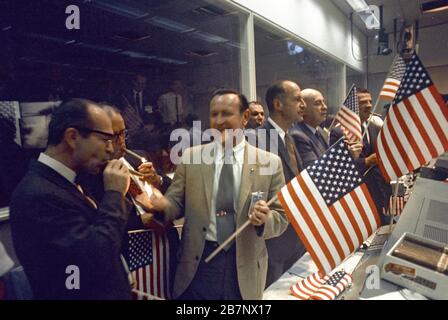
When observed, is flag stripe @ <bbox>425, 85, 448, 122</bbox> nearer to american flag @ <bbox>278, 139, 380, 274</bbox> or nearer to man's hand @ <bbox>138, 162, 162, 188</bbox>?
american flag @ <bbox>278, 139, 380, 274</bbox>

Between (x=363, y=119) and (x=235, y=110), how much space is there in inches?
87.3

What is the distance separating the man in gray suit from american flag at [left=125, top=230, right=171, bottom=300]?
7cm

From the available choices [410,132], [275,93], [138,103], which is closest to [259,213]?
[138,103]

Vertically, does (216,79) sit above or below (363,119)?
above

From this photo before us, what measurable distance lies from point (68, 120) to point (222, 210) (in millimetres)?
672

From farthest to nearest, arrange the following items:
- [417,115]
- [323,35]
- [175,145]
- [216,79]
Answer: [323,35] → [216,79] → [175,145] → [417,115]

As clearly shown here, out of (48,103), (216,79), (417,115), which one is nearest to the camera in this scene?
(48,103)

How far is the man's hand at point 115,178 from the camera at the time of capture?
956 millimetres

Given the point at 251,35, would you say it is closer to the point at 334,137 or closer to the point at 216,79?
the point at 216,79

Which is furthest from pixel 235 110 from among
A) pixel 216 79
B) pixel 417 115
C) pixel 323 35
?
pixel 323 35

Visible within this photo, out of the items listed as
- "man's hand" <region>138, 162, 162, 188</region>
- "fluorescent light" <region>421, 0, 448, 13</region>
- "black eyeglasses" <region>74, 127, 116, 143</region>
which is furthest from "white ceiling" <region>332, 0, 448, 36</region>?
"black eyeglasses" <region>74, 127, 116, 143</region>

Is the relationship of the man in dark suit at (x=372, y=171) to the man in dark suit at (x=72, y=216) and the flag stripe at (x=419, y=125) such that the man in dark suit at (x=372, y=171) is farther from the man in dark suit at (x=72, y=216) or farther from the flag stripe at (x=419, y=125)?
the man in dark suit at (x=72, y=216)

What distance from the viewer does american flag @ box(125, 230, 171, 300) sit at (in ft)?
3.87
